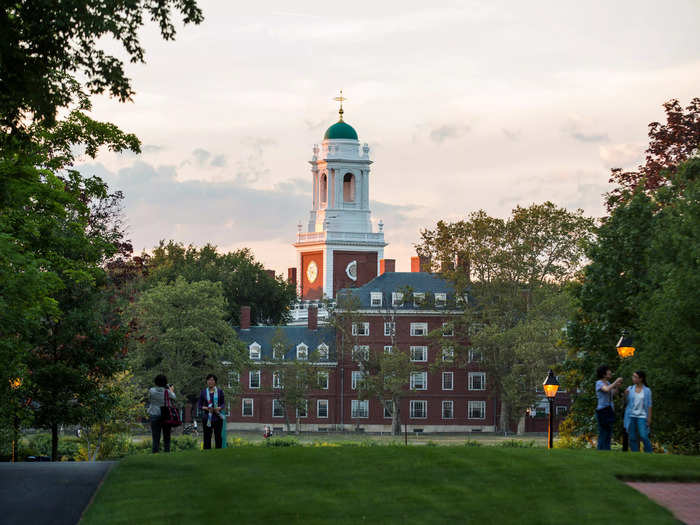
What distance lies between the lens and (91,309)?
3662 cm

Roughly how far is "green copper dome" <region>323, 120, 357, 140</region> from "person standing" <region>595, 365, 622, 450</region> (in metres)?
111

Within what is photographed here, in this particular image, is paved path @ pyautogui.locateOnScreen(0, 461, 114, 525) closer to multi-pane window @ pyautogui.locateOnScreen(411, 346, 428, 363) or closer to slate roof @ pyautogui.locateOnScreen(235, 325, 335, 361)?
multi-pane window @ pyautogui.locateOnScreen(411, 346, 428, 363)

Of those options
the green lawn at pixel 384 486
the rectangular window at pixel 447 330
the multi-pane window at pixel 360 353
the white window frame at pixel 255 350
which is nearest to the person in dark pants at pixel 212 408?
the green lawn at pixel 384 486

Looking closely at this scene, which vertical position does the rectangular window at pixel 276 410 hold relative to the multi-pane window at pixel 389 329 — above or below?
below

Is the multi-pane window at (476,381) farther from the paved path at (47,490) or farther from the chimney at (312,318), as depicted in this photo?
the paved path at (47,490)

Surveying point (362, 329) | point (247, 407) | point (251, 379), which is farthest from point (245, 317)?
point (362, 329)

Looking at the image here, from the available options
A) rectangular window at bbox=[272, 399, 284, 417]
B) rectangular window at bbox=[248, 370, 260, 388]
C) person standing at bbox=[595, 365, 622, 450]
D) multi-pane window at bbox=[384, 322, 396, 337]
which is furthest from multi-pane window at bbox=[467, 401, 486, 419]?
person standing at bbox=[595, 365, 622, 450]

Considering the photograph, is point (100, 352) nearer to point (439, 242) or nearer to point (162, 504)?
point (162, 504)

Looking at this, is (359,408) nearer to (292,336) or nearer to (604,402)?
(292,336)

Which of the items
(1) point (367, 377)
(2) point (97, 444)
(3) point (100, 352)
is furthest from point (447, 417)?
(3) point (100, 352)

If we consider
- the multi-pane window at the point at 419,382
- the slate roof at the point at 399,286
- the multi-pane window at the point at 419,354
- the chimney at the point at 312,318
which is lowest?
the multi-pane window at the point at 419,382

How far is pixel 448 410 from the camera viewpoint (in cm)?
10144

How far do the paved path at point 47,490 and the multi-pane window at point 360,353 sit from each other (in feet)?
247

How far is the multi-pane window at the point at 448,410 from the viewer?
332 ft
